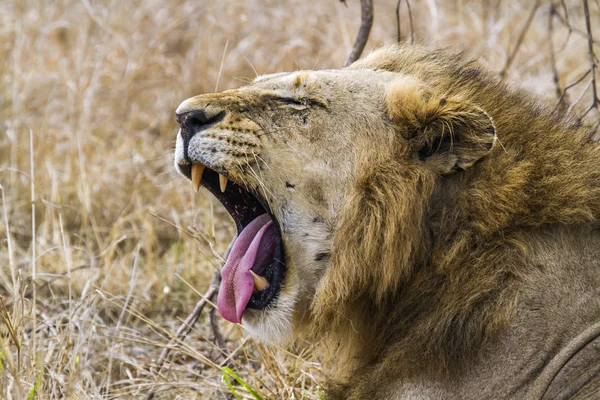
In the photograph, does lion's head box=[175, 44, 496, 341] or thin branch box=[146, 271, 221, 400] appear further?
thin branch box=[146, 271, 221, 400]

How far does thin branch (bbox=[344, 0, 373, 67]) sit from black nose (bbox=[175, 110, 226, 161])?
148cm

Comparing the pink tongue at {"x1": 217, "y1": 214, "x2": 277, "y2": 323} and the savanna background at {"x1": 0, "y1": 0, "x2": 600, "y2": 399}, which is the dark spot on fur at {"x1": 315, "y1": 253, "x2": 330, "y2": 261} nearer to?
the pink tongue at {"x1": 217, "y1": 214, "x2": 277, "y2": 323}

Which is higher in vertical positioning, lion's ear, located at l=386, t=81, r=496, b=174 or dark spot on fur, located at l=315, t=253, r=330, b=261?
lion's ear, located at l=386, t=81, r=496, b=174

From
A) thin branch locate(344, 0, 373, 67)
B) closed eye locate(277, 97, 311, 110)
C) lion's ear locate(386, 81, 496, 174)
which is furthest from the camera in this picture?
thin branch locate(344, 0, 373, 67)

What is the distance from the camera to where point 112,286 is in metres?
4.89

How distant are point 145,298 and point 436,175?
7.70ft

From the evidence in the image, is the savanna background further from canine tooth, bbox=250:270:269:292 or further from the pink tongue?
canine tooth, bbox=250:270:269:292

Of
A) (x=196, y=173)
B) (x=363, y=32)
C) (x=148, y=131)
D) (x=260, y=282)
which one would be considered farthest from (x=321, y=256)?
(x=148, y=131)

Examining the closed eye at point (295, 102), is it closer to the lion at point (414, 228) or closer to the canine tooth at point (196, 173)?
the lion at point (414, 228)

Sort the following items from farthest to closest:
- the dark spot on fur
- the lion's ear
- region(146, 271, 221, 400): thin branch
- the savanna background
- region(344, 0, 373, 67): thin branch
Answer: region(344, 0, 373, 67): thin branch, the savanna background, region(146, 271, 221, 400): thin branch, the dark spot on fur, the lion's ear

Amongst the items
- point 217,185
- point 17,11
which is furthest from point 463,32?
point 217,185

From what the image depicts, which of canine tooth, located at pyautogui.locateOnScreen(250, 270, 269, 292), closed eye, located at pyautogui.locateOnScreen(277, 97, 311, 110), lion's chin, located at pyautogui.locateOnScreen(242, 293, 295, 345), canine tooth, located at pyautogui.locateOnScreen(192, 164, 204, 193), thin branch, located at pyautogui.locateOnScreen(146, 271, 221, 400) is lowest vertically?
thin branch, located at pyautogui.locateOnScreen(146, 271, 221, 400)

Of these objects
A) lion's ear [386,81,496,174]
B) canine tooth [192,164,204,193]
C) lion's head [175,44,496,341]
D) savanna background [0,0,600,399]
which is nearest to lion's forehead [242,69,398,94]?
lion's head [175,44,496,341]

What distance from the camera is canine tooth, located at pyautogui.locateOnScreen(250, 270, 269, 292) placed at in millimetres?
3285
